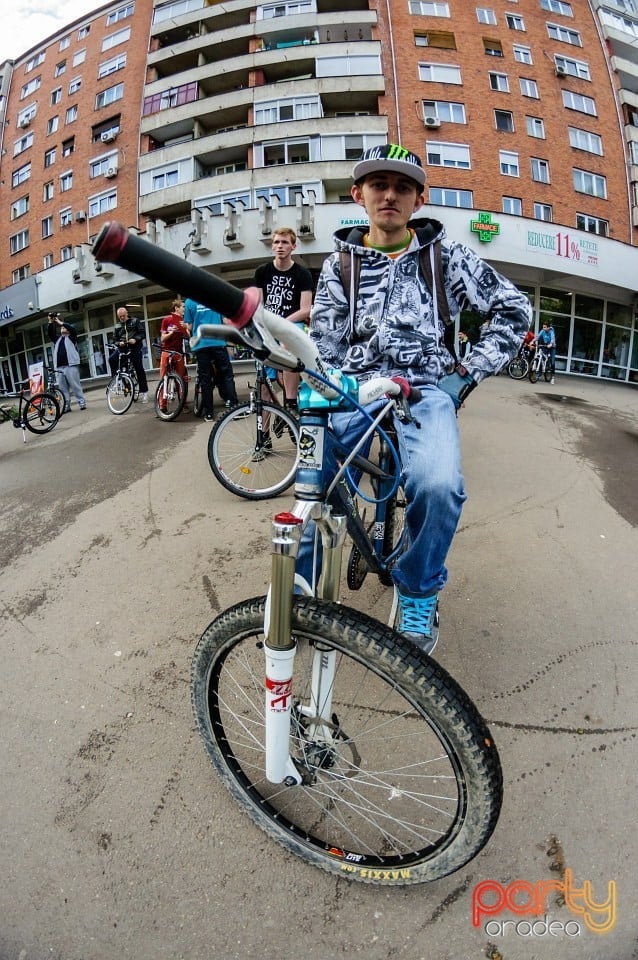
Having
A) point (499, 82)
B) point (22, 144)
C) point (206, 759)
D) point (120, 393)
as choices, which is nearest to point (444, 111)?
point (499, 82)

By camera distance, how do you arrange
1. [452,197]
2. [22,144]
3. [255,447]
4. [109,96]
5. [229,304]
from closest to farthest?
[229,304]
[255,447]
[452,197]
[109,96]
[22,144]

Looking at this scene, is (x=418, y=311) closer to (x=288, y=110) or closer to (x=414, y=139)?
(x=414, y=139)

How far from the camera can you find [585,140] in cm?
2238

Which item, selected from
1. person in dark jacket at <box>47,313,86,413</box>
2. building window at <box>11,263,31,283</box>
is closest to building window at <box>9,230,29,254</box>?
building window at <box>11,263,31,283</box>

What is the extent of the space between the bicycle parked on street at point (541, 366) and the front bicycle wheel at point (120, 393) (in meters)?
11.7

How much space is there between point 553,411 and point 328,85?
21996 mm

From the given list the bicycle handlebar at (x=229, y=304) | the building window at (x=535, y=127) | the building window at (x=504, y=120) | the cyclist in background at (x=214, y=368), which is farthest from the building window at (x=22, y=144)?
the bicycle handlebar at (x=229, y=304)

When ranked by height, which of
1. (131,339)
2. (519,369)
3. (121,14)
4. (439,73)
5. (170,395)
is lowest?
(170,395)

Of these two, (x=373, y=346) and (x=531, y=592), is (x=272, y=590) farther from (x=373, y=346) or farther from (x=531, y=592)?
(x=531, y=592)

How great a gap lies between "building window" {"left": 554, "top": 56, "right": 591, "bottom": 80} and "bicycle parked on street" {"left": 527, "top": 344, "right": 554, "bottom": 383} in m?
19.5

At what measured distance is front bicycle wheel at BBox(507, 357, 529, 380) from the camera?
14.2 m

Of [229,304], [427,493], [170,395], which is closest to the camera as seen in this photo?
[229,304]

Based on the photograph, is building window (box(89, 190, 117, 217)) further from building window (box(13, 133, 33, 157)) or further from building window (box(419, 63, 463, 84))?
building window (box(419, 63, 463, 84))

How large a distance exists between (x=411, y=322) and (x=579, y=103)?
31.0 m
